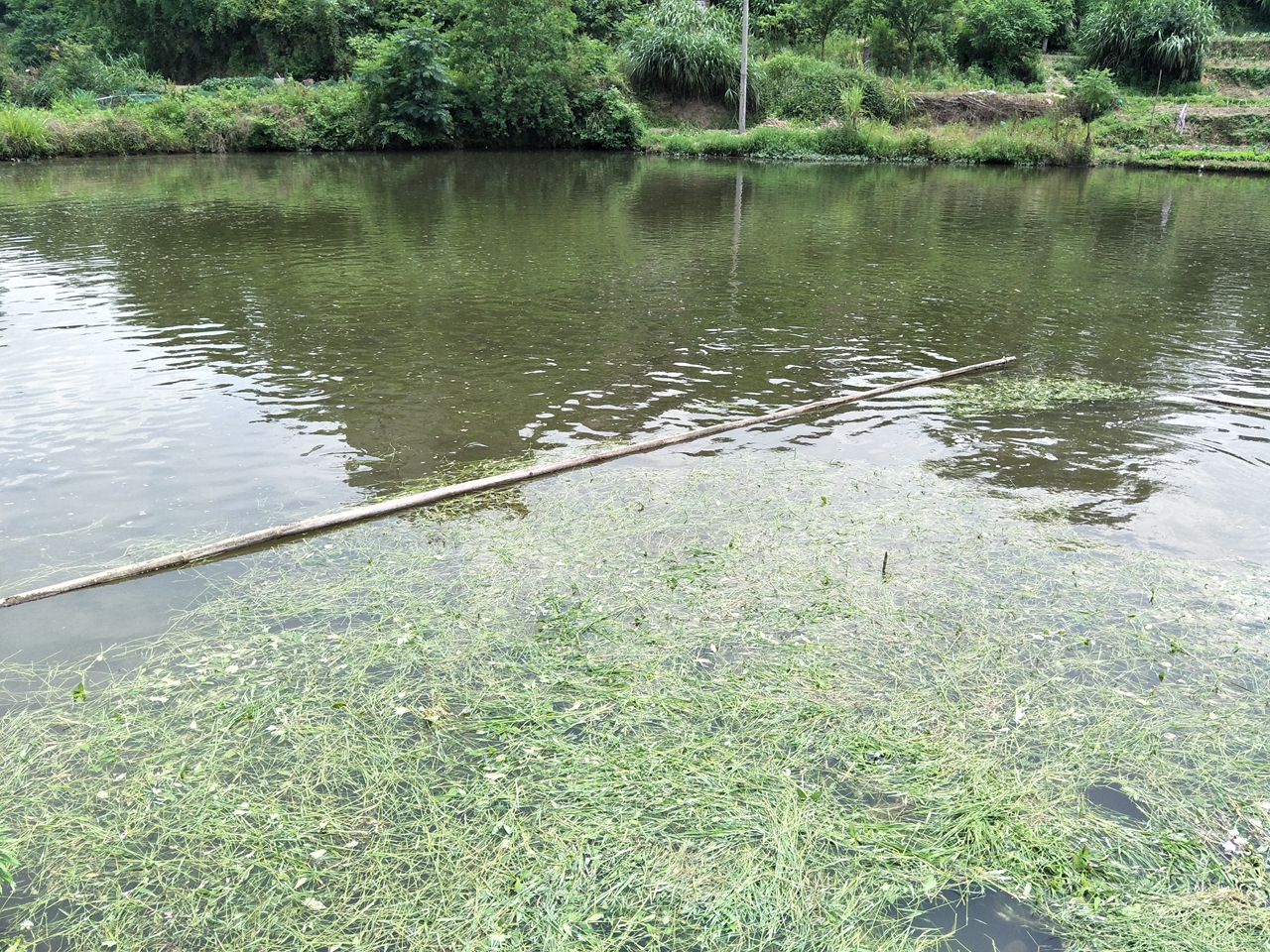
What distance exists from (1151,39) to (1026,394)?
38.0 meters

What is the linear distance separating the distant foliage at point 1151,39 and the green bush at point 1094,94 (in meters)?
5.03

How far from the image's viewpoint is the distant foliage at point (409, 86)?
108 feet

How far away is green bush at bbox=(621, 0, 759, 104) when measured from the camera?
36.8 m

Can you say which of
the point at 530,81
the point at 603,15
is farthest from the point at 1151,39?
the point at 530,81

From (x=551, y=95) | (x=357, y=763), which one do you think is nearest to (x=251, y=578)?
(x=357, y=763)

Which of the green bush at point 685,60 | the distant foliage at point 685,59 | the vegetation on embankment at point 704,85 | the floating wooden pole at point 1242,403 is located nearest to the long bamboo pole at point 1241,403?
the floating wooden pole at point 1242,403

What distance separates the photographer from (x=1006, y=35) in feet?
130

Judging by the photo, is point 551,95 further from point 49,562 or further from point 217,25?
point 49,562

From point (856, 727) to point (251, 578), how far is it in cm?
368

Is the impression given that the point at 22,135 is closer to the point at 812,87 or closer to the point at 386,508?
the point at 812,87

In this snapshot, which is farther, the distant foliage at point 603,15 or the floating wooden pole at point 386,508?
the distant foliage at point 603,15

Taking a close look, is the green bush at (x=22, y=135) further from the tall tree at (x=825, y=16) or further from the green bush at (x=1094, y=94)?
the green bush at (x=1094, y=94)

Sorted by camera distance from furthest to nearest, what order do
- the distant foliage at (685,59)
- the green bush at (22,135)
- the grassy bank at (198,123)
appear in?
the distant foliage at (685,59) < the grassy bank at (198,123) < the green bush at (22,135)

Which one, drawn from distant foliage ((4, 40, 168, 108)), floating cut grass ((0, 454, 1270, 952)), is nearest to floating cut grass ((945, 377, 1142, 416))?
floating cut grass ((0, 454, 1270, 952))
